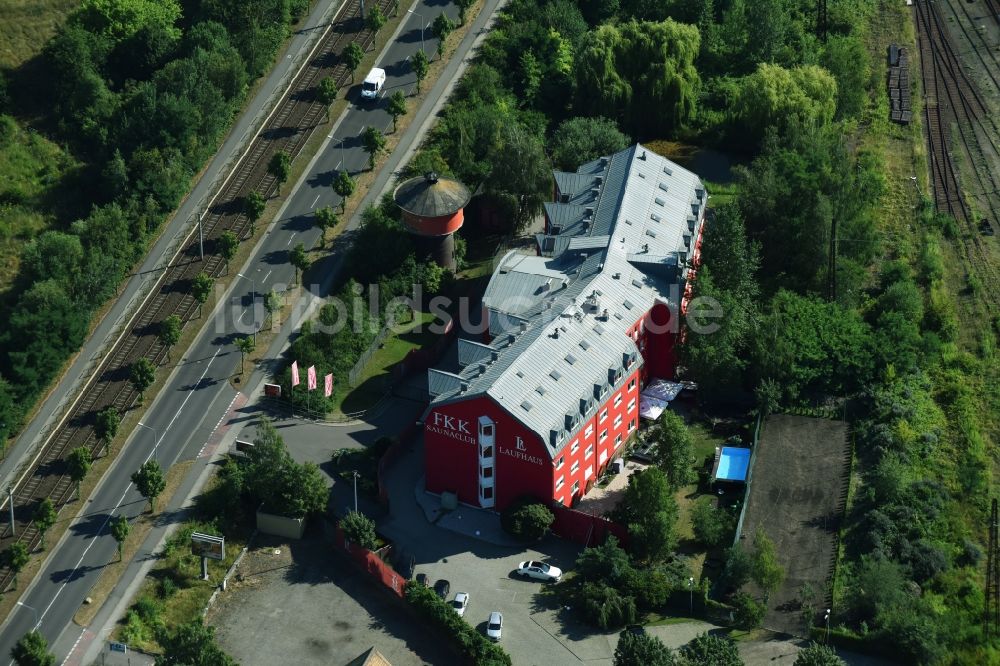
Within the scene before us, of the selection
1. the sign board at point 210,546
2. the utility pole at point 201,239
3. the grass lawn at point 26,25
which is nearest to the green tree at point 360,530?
the sign board at point 210,546

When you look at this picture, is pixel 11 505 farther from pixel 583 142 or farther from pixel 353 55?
pixel 583 142

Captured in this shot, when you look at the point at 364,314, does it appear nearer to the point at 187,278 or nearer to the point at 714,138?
the point at 187,278

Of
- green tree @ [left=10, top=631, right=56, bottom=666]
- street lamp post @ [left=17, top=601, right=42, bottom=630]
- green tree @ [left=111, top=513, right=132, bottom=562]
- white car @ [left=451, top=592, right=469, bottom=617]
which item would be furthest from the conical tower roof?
green tree @ [left=10, top=631, right=56, bottom=666]

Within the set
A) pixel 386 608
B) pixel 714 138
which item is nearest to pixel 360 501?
pixel 386 608

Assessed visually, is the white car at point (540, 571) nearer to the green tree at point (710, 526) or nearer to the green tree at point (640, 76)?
the green tree at point (710, 526)

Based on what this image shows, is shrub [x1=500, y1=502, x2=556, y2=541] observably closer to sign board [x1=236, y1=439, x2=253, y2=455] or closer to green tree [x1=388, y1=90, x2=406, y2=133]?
sign board [x1=236, y1=439, x2=253, y2=455]

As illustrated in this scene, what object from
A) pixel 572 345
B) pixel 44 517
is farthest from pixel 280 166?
pixel 44 517
